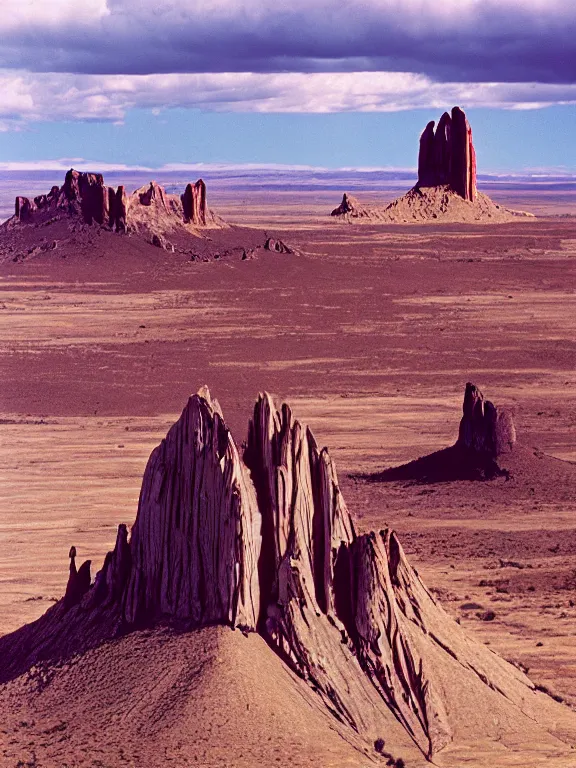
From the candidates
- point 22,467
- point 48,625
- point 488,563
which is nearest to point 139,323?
point 22,467

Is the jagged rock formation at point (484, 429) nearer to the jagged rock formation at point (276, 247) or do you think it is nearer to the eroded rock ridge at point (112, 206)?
the eroded rock ridge at point (112, 206)

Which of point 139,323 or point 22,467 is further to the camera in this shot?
point 139,323

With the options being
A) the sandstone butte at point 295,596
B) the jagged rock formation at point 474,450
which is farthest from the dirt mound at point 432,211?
the sandstone butte at point 295,596

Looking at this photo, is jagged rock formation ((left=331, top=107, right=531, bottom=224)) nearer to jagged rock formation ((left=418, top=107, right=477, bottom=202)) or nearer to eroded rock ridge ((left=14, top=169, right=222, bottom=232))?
jagged rock formation ((left=418, top=107, right=477, bottom=202))

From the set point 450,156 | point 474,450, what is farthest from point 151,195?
point 474,450

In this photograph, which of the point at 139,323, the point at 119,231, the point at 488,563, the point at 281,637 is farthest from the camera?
the point at 119,231

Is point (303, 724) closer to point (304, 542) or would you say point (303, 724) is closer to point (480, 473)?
point (304, 542)

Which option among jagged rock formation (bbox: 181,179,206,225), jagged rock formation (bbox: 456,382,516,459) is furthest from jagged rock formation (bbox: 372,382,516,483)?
jagged rock formation (bbox: 181,179,206,225)
